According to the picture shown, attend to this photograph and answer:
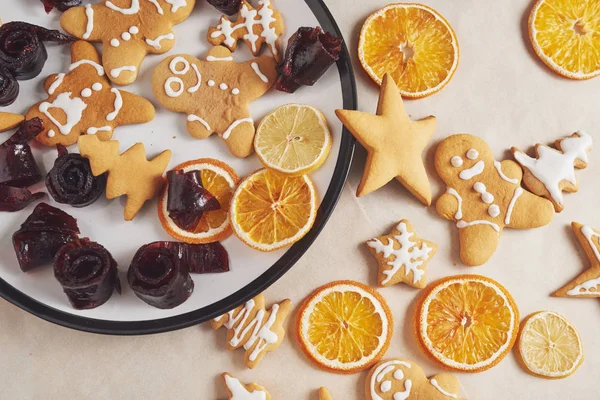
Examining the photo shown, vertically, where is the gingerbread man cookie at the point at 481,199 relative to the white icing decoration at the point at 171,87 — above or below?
below

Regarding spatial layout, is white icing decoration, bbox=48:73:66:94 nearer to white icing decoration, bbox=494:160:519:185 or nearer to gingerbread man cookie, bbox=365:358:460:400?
gingerbread man cookie, bbox=365:358:460:400

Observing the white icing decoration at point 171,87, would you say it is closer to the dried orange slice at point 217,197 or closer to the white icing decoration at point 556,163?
the dried orange slice at point 217,197

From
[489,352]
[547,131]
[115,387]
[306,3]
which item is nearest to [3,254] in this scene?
[115,387]

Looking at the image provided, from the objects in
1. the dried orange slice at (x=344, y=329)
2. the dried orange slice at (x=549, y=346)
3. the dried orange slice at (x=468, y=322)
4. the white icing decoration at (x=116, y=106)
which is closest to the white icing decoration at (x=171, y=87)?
the white icing decoration at (x=116, y=106)

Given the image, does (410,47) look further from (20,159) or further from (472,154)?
(20,159)

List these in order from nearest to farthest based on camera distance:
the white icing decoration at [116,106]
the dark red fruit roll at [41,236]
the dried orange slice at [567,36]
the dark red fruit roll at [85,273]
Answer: the dark red fruit roll at [85,273], the dark red fruit roll at [41,236], the white icing decoration at [116,106], the dried orange slice at [567,36]

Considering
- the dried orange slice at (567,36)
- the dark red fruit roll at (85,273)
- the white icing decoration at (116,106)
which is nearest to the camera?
the dark red fruit roll at (85,273)
